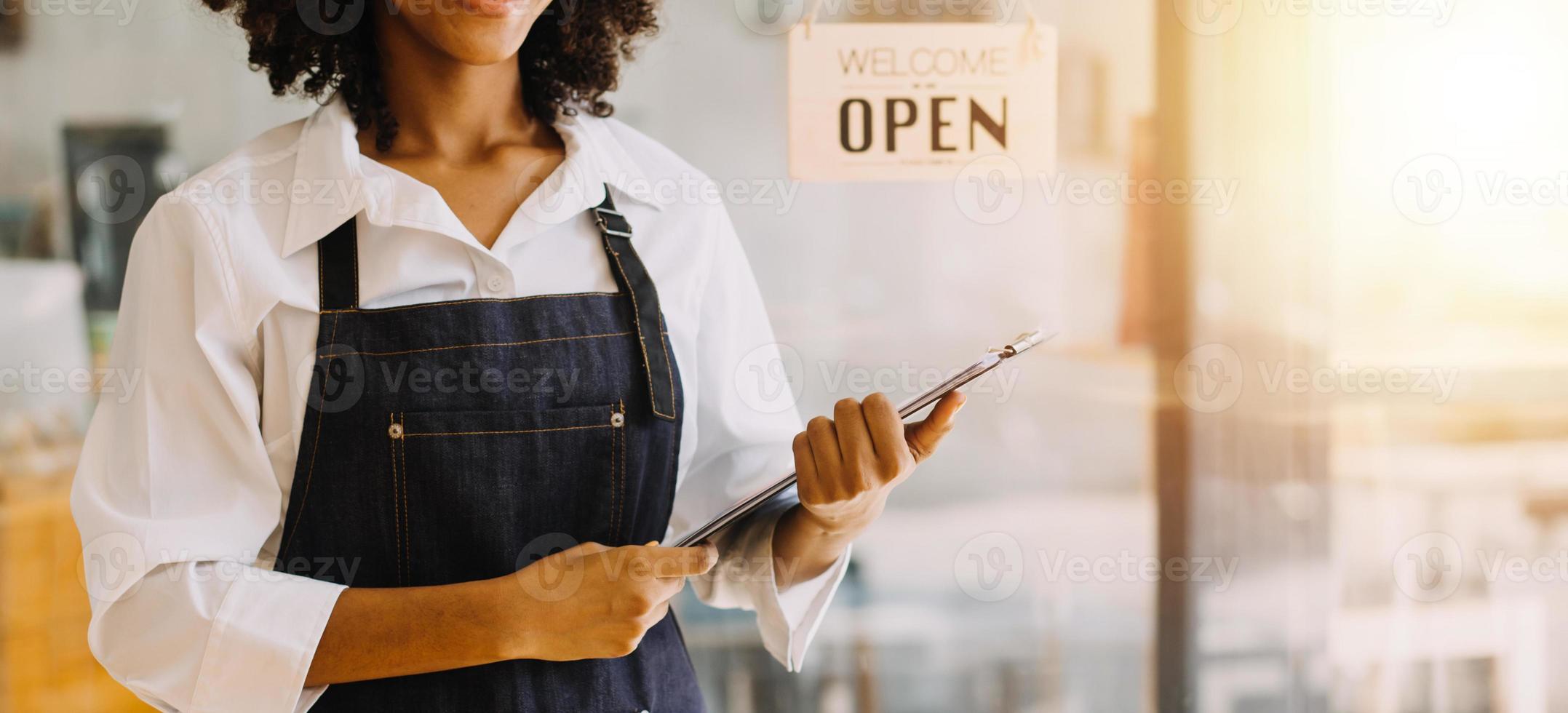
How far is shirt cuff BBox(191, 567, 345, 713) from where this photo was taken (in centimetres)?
79

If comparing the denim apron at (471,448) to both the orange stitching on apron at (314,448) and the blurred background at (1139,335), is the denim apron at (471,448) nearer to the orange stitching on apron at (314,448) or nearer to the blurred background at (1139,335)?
the orange stitching on apron at (314,448)

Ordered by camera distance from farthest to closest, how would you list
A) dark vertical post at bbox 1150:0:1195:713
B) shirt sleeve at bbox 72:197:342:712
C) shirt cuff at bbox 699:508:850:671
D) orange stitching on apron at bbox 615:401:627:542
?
dark vertical post at bbox 1150:0:1195:713, shirt cuff at bbox 699:508:850:671, orange stitching on apron at bbox 615:401:627:542, shirt sleeve at bbox 72:197:342:712

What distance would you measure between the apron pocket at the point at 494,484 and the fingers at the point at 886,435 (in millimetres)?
225

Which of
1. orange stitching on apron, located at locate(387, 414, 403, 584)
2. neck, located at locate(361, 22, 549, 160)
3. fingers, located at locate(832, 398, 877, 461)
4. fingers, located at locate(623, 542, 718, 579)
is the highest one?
neck, located at locate(361, 22, 549, 160)

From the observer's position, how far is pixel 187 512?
81cm

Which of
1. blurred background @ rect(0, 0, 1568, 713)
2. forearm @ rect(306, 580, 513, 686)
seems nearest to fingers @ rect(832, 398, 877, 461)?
forearm @ rect(306, 580, 513, 686)

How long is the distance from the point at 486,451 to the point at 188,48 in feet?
2.93

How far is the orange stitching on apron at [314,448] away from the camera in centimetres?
84

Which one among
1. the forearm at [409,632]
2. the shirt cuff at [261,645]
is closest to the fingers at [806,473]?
the forearm at [409,632]

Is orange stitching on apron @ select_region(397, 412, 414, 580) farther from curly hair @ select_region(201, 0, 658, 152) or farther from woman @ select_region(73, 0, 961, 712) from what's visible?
curly hair @ select_region(201, 0, 658, 152)

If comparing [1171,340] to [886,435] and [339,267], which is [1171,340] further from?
[339,267]

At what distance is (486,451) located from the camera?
0.88 meters

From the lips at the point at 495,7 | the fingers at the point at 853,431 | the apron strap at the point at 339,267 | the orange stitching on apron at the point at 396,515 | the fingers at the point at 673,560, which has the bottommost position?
the fingers at the point at 673,560

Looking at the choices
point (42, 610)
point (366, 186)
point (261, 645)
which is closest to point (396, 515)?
point (261, 645)
